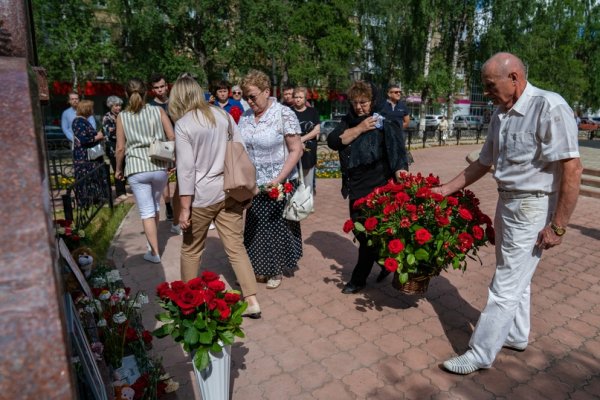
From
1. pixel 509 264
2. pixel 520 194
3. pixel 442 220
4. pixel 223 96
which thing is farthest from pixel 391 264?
pixel 223 96

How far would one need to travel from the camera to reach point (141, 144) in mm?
4480

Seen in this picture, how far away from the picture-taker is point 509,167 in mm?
2609

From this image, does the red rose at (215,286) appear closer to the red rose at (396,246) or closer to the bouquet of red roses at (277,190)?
the red rose at (396,246)

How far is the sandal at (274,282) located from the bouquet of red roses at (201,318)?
192cm

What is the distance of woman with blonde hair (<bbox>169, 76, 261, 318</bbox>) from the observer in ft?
10.5

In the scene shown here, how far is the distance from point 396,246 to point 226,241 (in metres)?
1.30

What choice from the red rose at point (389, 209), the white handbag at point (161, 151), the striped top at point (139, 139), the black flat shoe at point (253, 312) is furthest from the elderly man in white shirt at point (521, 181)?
the striped top at point (139, 139)

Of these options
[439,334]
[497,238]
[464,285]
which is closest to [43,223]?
[497,238]

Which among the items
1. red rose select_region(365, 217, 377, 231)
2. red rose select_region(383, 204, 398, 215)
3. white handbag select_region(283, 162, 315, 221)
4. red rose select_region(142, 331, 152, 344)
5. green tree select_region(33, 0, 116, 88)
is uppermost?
green tree select_region(33, 0, 116, 88)

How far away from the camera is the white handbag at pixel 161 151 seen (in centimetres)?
425

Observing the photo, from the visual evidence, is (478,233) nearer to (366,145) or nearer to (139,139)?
(366,145)

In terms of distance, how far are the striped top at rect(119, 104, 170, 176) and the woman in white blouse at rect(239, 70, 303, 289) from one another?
1.06 m

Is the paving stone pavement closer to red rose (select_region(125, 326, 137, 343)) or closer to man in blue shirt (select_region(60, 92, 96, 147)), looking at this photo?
red rose (select_region(125, 326, 137, 343))

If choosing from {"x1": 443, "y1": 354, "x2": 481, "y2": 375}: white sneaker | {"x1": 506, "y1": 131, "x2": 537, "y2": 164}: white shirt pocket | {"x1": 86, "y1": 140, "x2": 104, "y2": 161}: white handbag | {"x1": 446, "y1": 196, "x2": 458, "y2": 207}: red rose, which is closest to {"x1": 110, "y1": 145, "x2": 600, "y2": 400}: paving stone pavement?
{"x1": 443, "y1": 354, "x2": 481, "y2": 375}: white sneaker
